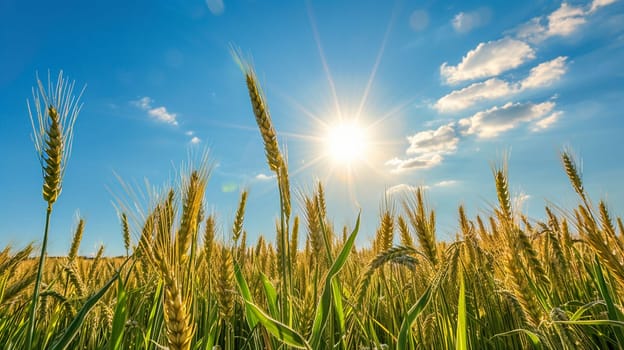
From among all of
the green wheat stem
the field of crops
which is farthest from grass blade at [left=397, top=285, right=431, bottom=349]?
the green wheat stem

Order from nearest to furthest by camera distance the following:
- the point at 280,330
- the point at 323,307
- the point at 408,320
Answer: the point at 280,330 < the point at 323,307 < the point at 408,320

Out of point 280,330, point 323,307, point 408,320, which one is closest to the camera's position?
point 280,330

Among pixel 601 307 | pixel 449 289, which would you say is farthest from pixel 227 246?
pixel 601 307

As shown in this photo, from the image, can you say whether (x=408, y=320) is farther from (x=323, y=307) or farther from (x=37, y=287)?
(x=37, y=287)

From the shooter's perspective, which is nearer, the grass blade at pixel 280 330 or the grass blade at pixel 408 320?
the grass blade at pixel 280 330

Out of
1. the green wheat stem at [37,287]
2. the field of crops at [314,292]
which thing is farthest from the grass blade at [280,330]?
the green wheat stem at [37,287]

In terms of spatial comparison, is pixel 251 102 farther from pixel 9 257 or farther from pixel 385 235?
pixel 9 257

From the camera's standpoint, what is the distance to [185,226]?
1.34 meters

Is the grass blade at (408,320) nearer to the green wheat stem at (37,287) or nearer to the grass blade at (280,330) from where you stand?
the grass blade at (280,330)

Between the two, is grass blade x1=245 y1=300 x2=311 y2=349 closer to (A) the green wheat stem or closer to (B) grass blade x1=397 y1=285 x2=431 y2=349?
(B) grass blade x1=397 y1=285 x2=431 y2=349

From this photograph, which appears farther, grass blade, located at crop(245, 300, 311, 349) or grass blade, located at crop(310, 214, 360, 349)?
grass blade, located at crop(310, 214, 360, 349)

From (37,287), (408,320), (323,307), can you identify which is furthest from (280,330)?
(37,287)

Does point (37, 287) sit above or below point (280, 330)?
above

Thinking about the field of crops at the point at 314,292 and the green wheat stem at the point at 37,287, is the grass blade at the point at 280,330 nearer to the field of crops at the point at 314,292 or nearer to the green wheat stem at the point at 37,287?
the field of crops at the point at 314,292
